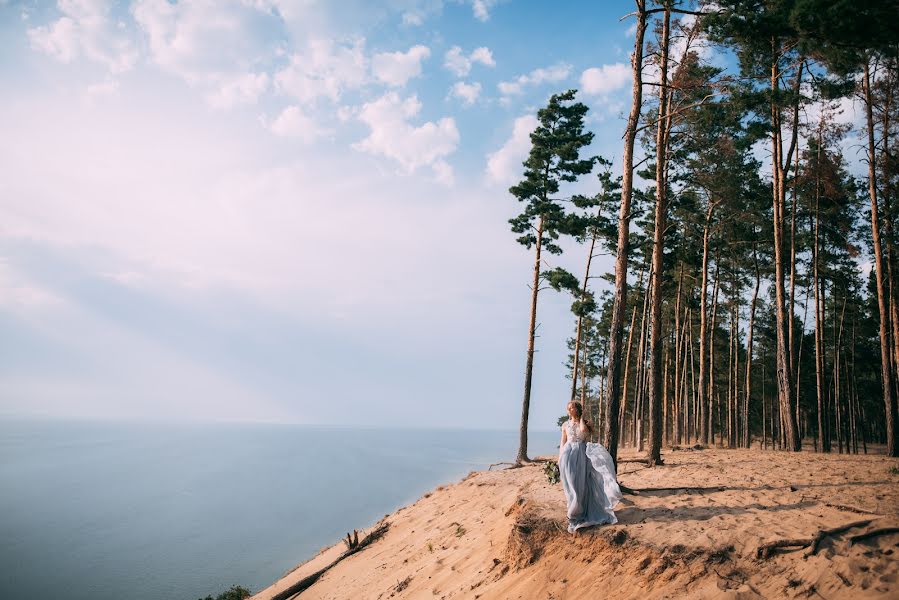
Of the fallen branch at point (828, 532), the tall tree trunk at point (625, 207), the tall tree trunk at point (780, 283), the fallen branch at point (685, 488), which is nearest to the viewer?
the fallen branch at point (828, 532)

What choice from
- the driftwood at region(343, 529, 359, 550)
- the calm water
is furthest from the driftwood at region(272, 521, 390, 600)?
the calm water

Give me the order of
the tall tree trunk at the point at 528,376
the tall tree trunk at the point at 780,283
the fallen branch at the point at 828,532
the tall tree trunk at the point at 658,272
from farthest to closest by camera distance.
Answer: the tall tree trunk at the point at 528,376 < the tall tree trunk at the point at 780,283 < the tall tree trunk at the point at 658,272 < the fallen branch at the point at 828,532

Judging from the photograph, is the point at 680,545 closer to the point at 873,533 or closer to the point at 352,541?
the point at 873,533

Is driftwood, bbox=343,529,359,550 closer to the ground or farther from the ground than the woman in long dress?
closer to the ground

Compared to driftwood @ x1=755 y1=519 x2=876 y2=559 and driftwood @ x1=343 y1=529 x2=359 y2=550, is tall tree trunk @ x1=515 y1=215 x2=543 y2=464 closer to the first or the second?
driftwood @ x1=343 y1=529 x2=359 y2=550

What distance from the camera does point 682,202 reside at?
62.3 ft

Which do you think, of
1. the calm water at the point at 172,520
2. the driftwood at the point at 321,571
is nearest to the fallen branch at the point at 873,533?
the driftwood at the point at 321,571

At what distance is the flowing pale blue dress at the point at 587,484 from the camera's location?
725 centimetres

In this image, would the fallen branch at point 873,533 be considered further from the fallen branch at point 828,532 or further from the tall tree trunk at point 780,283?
the tall tree trunk at point 780,283

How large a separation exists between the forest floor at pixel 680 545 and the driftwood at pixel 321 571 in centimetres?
35

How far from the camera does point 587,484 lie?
7.43 meters

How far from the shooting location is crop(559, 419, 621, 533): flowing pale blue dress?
23.8 feet

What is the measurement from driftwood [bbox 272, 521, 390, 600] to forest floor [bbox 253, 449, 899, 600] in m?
0.35

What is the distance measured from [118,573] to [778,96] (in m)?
50.2
